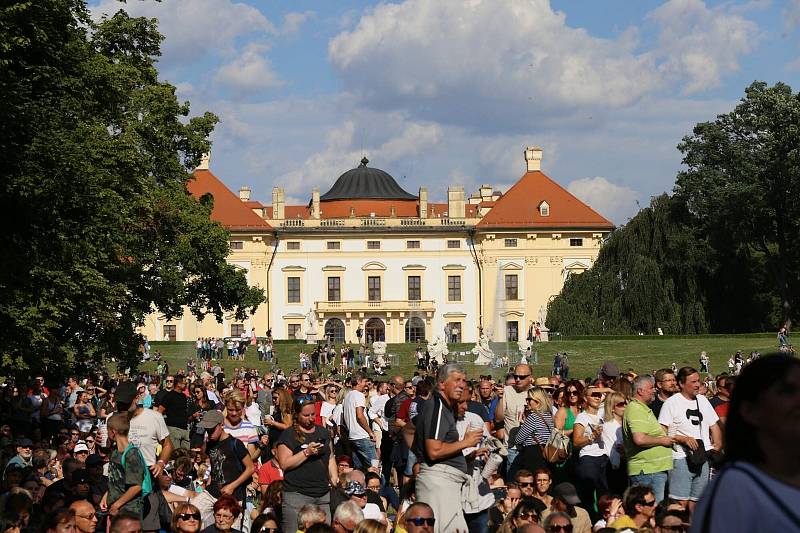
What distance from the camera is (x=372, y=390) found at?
18109 millimetres

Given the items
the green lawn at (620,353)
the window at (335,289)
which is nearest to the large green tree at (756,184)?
the green lawn at (620,353)

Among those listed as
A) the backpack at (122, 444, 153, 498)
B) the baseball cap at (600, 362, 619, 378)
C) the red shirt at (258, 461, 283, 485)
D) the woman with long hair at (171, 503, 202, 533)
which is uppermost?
the baseball cap at (600, 362, 619, 378)

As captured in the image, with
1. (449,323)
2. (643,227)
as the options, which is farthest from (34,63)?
(449,323)

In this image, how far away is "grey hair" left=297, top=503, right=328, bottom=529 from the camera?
8344mm

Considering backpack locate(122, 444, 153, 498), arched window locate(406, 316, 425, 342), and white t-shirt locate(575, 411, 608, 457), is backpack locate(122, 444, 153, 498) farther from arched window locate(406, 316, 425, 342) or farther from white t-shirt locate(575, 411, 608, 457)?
arched window locate(406, 316, 425, 342)

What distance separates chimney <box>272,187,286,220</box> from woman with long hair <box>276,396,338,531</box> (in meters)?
74.9

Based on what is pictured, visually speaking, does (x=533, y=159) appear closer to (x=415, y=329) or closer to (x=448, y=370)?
(x=415, y=329)

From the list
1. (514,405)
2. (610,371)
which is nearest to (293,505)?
(514,405)

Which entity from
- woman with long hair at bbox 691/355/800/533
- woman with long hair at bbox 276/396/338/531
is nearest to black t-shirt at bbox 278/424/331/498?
woman with long hair at bbox 276/396/338/531

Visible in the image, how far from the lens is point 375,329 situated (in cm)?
8188

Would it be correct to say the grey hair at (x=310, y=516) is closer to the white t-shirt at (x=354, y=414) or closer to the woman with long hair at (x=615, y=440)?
the woman with long hair at (x=615, y=440)

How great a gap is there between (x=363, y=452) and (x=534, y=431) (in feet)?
12.6

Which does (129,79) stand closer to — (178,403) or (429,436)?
(178,403)

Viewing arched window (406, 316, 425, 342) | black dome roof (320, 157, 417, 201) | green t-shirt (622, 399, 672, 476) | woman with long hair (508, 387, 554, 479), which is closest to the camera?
green t-shirt (622, 399, 672, 476)
